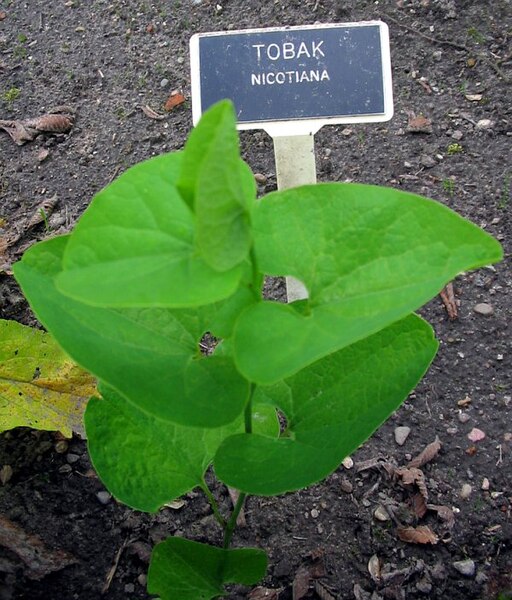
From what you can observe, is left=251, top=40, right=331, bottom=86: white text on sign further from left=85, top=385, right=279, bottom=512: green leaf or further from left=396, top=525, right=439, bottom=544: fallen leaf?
left=396, top=525, right=439, bottom=544: fallen leaf

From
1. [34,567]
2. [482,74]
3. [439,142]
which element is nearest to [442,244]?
[34,567]

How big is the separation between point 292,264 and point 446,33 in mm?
1459

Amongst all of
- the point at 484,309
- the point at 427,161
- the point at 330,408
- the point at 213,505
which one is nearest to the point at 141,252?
the point at 330,408

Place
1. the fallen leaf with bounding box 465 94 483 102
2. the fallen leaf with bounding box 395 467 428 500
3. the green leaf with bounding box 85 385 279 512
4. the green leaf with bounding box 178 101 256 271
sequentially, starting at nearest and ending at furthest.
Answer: the green leaf with bounding box 178 101 256 271 → the green leaf with bounding box 85 385 279 512 → the fallen leaf with bounding box 395 467 428 500 → the fallen leaf with bounding box 465 94 483 102

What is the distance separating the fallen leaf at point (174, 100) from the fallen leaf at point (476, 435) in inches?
43.1

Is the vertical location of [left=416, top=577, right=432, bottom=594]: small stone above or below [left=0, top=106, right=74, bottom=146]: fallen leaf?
below

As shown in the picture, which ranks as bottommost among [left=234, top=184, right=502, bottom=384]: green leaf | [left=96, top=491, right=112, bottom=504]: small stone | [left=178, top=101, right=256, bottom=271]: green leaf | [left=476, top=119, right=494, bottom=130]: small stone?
[left=96, top=491, right=112, bottom=504]: small stone

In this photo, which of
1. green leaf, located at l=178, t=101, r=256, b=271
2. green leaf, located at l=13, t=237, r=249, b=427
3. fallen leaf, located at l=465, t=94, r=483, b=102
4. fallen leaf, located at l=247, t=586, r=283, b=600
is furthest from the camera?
fallen leaf, located at l=465, t=94, r=483, b=102

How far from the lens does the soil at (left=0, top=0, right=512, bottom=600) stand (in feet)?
4.11

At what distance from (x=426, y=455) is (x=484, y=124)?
87cm

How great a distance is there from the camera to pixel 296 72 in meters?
1.25

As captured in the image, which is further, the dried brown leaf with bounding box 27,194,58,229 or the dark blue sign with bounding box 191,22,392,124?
the dried brown leaf with bounding box 27,194,58,229

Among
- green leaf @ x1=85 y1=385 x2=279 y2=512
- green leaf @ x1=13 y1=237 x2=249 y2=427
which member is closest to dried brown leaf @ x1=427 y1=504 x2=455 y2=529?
green leaf @ x1=85 y1=385 x2=279 y2=512

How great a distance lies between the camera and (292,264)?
2.33 feet
